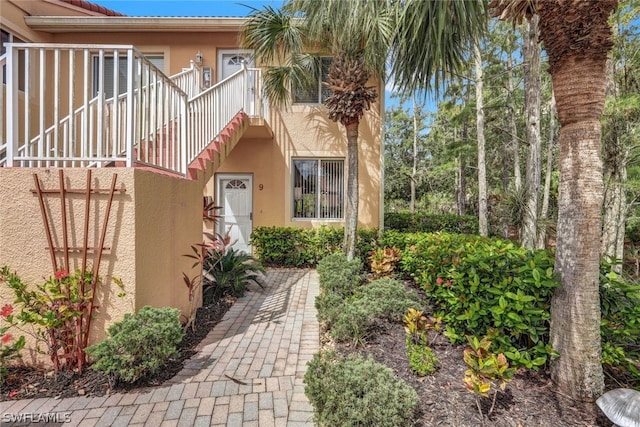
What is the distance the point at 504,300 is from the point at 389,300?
1.45 meters

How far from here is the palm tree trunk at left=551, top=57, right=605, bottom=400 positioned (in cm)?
231

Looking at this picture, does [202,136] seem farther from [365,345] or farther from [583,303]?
[583,303]

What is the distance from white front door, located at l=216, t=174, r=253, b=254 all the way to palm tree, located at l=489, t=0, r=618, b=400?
735cm

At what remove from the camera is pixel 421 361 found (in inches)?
107

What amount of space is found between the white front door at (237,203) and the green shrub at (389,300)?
16.9 ft

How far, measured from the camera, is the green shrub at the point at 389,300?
3711 mm

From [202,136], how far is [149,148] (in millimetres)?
1400

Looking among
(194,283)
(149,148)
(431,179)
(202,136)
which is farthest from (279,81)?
(431,179)

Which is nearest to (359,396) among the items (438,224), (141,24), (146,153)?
(146,153)

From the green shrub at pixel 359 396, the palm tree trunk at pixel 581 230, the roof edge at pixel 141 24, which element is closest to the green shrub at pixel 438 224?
the palm tree trunk at pixel 581 230

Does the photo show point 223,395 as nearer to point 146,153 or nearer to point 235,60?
point 146,153

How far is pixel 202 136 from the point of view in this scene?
15.8ft

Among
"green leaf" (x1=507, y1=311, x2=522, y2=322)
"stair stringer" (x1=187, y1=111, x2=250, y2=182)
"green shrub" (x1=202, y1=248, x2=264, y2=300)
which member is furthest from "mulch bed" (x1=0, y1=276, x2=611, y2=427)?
"stair stringer" (x1=187, y1=111, x2=250, y2=182)

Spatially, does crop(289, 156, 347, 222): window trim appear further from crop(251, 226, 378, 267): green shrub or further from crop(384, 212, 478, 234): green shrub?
crop(384, 212, 478, 234): green shrub
